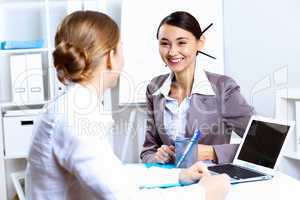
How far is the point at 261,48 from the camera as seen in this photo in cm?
259

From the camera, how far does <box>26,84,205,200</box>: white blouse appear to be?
81 cm

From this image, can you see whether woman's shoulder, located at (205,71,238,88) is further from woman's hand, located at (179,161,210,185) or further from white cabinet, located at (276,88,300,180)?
woman's hand, located at (179,161,210,185)

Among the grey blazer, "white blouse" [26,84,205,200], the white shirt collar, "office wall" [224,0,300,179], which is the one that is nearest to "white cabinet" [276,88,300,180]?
"office wall" [224,0,300,179]

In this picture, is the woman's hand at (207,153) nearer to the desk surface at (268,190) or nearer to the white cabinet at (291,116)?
the desk surface at (268,190)

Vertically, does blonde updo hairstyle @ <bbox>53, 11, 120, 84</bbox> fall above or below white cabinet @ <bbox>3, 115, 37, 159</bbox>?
above

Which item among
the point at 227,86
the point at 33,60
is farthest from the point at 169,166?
the point at 33,60

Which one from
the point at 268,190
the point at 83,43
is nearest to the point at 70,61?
the point at 83,43

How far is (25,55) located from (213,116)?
1287mm

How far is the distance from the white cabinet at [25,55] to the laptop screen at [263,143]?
1258 millimetres

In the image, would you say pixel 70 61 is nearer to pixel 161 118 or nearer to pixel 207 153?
pixel 207 153

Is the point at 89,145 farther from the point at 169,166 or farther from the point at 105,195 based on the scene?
the point at 169,166

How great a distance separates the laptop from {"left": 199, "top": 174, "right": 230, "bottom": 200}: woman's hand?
27 centimetres

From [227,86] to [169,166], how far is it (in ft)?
1.56

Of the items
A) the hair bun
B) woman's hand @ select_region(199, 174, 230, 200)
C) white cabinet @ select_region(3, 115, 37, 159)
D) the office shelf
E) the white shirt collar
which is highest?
the office shelf
